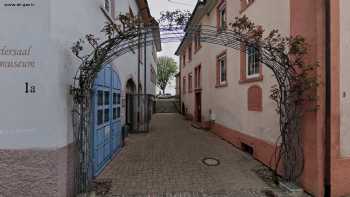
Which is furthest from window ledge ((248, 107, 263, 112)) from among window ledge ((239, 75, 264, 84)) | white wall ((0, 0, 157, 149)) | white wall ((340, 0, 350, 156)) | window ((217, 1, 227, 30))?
window ((217, 1, 227, 30))

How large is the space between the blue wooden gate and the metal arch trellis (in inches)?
34.9

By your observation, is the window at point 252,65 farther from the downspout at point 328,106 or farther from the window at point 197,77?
the window at point 197,77

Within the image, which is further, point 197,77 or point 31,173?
point 197,77

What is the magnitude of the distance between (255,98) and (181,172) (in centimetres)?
316

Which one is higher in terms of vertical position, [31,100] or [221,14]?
[221,14]

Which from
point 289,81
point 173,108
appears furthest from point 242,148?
point 173,108

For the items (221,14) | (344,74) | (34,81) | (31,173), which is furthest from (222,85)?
(31,173)

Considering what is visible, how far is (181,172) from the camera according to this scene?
666cm

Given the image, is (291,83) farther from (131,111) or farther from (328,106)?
(131,111)


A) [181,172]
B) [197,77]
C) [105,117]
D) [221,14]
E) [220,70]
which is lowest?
[181,172]

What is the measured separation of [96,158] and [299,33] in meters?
5.38

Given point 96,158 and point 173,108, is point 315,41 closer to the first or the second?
point 96,158

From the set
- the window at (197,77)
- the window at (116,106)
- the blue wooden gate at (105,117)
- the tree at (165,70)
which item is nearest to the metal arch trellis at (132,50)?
the blue wooden gate at (105,117)

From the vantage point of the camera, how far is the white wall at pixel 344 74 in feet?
16.7
